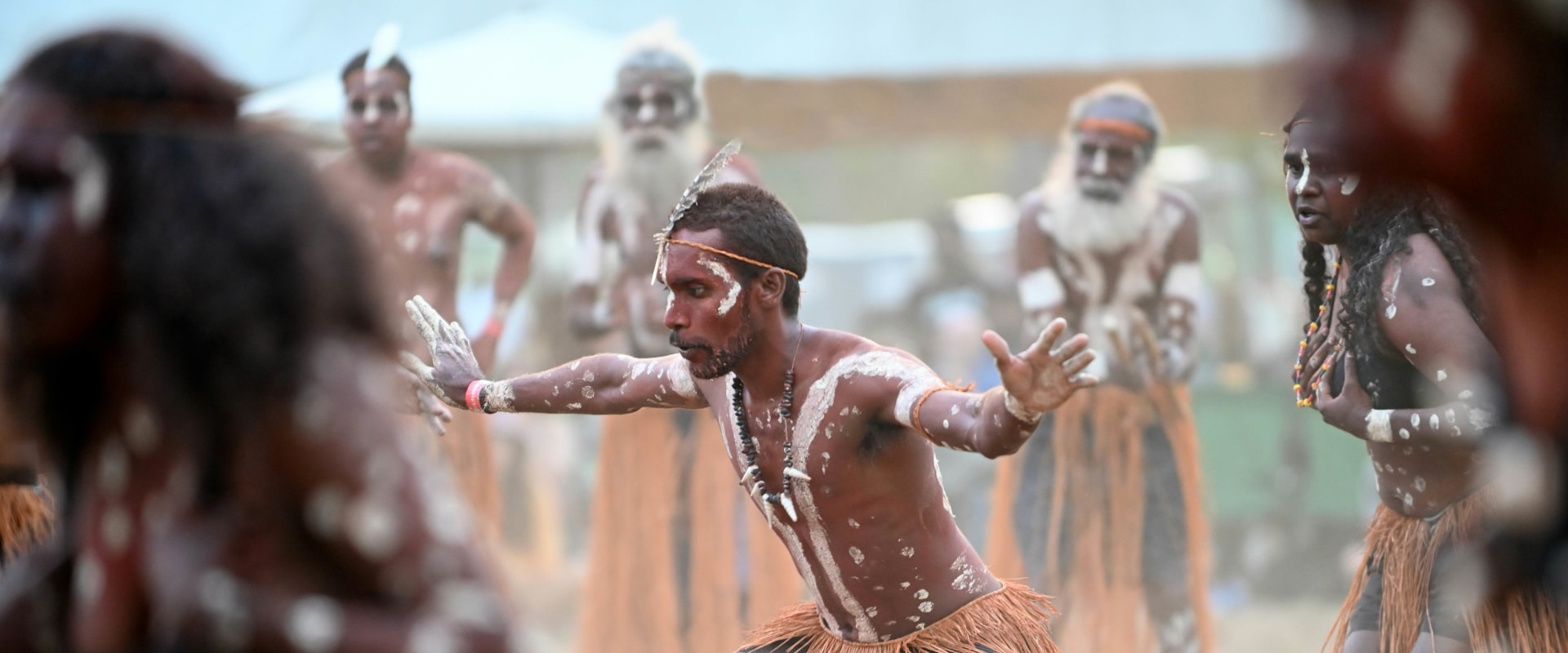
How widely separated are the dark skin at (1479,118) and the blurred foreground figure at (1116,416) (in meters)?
5.47

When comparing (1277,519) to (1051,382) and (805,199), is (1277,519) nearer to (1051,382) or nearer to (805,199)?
(805,199)

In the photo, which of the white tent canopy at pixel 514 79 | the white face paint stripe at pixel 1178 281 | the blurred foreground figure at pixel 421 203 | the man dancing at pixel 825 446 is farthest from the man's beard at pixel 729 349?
the white tent canopy at pixel 514 79

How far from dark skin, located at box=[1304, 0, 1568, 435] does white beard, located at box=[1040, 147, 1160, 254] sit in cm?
549

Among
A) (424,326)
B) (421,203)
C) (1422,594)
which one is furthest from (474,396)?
(421,203)

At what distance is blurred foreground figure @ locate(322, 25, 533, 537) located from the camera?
21.8 ft

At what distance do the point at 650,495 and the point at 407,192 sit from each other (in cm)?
168

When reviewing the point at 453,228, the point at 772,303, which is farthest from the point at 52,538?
the point at 453,228

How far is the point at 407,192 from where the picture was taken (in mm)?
6719

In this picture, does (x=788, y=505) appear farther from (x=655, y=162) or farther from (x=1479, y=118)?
(x=655, y=162)

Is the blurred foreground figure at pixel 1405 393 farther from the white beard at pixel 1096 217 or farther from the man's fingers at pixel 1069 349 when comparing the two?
the white beard at pixel 1096 217

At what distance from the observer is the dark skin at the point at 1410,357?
3.77 metres

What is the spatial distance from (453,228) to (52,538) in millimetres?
4765

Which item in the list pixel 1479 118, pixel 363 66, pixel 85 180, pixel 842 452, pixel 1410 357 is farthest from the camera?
pixel 363 66

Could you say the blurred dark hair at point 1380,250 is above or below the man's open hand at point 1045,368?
above
